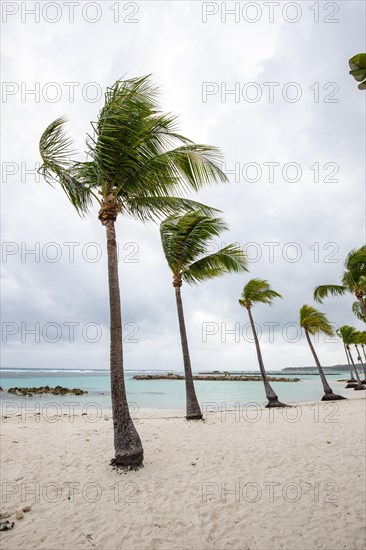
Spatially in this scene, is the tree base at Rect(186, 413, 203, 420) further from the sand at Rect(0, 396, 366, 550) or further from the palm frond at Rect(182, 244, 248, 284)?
the palm frond at Rect(182, 244, 248, 284)

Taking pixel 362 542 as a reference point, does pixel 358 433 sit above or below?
below

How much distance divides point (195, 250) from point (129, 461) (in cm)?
738

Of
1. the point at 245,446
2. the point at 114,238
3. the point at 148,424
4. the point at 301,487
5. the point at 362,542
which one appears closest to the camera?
the point at 362,542

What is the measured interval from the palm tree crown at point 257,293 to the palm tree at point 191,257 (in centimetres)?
506

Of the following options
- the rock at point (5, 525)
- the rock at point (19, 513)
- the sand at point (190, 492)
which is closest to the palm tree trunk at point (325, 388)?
the sand at point (190, 492)

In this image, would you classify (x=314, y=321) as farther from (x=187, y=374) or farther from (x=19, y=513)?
(x=19, y=513)

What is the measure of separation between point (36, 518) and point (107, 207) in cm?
577

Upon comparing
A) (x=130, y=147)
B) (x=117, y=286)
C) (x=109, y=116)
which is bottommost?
(x=117, y=286)

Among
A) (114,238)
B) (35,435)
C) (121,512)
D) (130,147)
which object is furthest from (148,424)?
(130,147)

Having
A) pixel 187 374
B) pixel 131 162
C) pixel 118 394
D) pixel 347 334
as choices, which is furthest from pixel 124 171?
pixel 347 334

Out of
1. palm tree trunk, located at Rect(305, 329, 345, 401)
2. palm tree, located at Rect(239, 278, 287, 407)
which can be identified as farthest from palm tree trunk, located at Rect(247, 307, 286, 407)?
palm tree trunk, located at Rect(305, 329, 345, 401)

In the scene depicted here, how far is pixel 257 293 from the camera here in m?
17.3

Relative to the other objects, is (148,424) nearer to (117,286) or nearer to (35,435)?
(35,435)

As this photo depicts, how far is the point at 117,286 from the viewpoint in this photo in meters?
6.44
